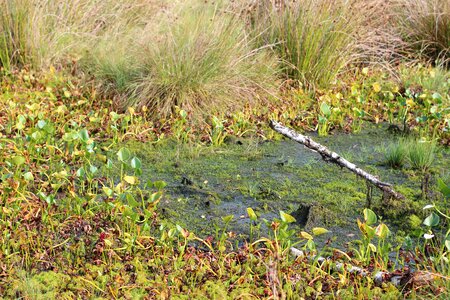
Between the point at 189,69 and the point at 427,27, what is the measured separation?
2.92m

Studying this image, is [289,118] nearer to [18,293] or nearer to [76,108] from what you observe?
[76,108]

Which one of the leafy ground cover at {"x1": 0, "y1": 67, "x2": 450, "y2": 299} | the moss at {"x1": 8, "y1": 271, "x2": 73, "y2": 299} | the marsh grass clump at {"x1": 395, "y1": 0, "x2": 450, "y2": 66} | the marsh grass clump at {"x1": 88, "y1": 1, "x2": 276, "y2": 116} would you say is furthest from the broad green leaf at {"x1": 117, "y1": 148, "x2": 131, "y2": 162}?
the marsh grass clump at {"x1": 395, "y1": 0, "x2": 450, "y2": 66}

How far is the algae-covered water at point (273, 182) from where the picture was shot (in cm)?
416

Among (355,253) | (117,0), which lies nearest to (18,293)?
(355,253)

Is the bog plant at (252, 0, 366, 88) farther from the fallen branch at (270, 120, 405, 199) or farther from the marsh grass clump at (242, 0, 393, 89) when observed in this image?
the fallen branch at (270, 120, 405, 199)

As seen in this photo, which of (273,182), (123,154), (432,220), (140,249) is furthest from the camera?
(273,182)

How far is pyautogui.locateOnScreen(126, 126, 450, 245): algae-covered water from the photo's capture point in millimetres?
4156

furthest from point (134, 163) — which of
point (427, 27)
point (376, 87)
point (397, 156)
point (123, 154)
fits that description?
point (427, 27)

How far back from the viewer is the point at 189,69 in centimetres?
602

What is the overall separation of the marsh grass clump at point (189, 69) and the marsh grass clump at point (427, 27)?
1913 mm

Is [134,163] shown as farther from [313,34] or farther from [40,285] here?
[313,34]

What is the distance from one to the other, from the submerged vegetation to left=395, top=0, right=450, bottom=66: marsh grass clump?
2 cm

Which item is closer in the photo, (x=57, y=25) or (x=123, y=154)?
(x=123, y=154)

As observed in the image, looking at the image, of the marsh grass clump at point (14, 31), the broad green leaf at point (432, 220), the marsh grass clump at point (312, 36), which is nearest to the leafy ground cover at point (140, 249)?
the broad green leaf at point (432, 220)
